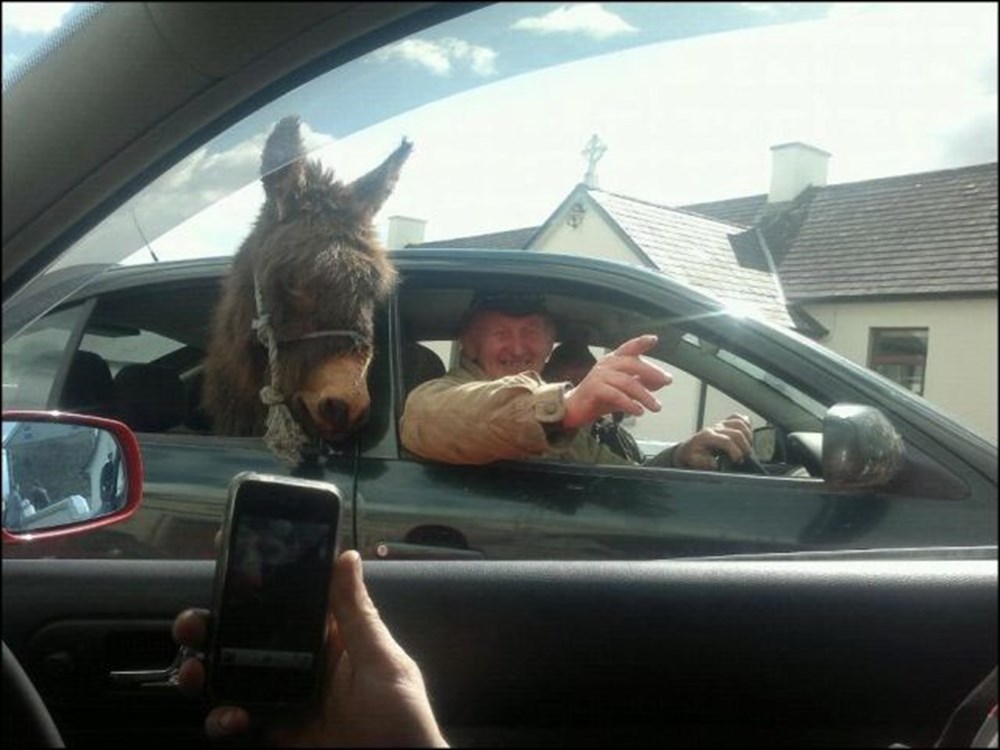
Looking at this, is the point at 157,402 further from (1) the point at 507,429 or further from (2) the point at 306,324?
(1) the point at 507,429

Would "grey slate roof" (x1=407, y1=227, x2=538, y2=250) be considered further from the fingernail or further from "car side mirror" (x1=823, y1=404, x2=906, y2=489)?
the fingernail

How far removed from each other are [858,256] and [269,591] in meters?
1.16

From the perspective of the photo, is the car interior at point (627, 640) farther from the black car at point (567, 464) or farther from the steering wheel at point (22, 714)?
the steering wheel at point (22, 714)

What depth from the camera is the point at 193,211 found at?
1.47 m

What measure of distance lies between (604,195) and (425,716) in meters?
1.29

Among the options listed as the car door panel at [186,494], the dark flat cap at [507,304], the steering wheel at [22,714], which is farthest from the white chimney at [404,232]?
the steering wheel at [22,714]

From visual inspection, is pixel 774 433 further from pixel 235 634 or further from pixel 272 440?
pixel 235 634

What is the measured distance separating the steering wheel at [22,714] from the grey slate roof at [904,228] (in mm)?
1397

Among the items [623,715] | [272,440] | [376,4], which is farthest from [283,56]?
[272,440]

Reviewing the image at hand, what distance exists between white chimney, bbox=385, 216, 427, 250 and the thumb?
1135mm

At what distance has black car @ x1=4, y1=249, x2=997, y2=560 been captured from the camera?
2.66 m

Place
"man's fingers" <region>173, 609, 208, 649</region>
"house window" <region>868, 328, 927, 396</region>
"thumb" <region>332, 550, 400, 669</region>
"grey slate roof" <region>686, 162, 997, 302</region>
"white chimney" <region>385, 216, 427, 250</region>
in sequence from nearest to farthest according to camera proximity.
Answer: "thumb" <region>332, 550, 400, 669</region> < "man's fingers" <region>173, 609, 208, 649</region> < "grey slate roof" <region>686, 162, 997, 302</region> < "house window" <region>868, 328, 927, 396</region> < "white chimney" <region>385, 216, 427, 250</region>

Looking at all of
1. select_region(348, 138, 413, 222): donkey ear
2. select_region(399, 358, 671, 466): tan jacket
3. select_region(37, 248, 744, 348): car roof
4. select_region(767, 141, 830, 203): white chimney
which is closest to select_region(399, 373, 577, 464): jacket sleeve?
select_region(399, 358, 671, 466): tan jacket

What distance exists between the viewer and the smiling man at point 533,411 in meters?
2.73
